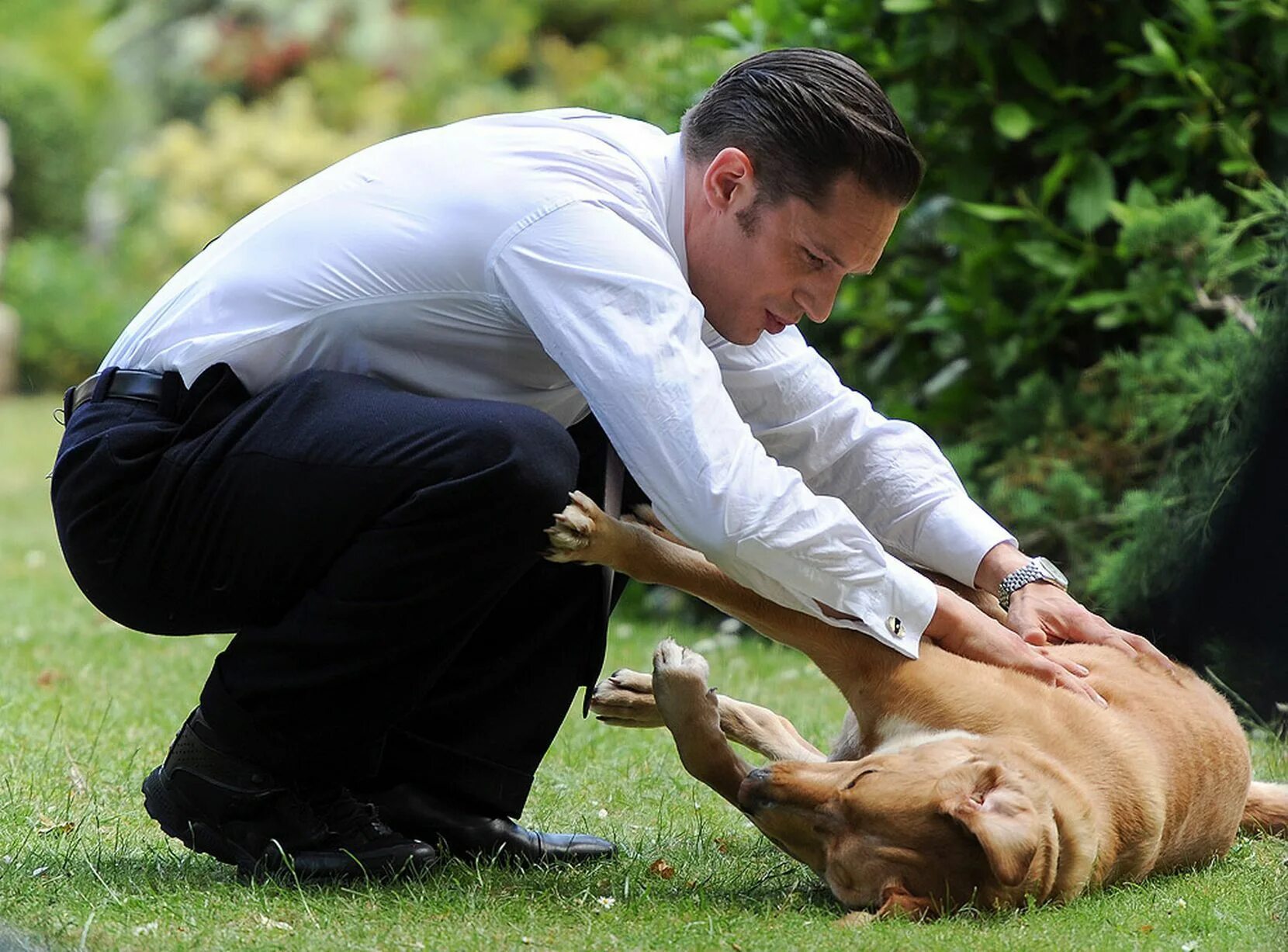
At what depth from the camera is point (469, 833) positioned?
117 inches

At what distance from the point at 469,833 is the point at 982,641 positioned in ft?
3.27

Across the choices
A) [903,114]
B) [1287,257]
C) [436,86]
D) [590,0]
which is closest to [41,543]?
[903,114]

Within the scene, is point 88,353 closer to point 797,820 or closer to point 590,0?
point 590,0

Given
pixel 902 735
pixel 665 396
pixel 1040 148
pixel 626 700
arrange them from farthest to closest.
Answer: pixel 1040 148 < pixel 626 700 < pixel 902 735 < pixel 665 396

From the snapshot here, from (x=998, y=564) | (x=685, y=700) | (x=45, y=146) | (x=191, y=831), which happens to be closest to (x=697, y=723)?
(x=685, y=700)

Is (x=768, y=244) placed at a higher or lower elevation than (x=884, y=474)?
higher

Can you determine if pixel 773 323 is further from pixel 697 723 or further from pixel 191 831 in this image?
pixel 191 831

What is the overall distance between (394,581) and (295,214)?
2.18 feet

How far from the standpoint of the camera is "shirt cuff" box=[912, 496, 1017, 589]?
311 cm

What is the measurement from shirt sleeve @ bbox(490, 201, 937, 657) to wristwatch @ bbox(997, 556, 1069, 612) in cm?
58

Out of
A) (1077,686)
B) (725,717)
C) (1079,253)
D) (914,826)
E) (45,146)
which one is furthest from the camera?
(45,146)

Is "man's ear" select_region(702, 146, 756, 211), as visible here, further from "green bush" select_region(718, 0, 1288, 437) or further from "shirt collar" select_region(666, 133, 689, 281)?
"green bush" select_region(718, 0, 1288, 437)

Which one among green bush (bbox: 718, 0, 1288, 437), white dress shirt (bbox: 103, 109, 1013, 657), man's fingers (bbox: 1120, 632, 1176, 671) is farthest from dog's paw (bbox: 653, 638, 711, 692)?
green bush (bbox: 718, 0, 1288, 437)

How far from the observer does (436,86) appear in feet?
45.9
